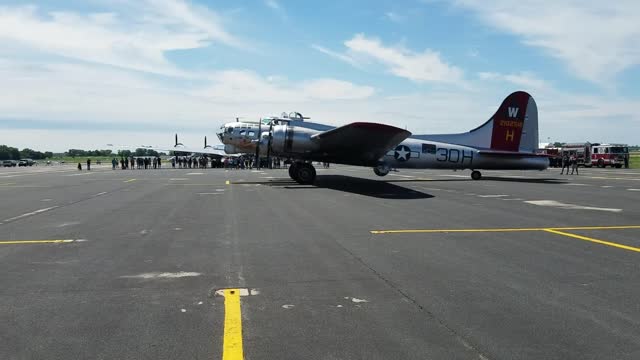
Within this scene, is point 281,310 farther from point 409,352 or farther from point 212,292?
point 409,352

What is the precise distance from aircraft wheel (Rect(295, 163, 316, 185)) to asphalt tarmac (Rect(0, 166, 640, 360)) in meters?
12.8

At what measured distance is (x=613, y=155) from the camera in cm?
5656

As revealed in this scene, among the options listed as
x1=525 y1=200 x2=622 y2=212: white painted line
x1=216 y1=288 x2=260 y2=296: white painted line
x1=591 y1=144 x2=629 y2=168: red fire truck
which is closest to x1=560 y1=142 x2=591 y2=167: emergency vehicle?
x1=591 y1=144 x2=629 y2=168: red fire truck

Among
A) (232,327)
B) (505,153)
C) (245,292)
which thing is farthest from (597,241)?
(505,153)

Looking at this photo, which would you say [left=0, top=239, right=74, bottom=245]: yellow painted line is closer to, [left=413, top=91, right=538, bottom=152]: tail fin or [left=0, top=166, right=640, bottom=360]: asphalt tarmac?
[left=0, top=166, right=640, bottom=360]: asphalt tarmac

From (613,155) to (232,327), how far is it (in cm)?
6475

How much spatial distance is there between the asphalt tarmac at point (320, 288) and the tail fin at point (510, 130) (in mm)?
17744

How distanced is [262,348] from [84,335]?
1675 millimetres

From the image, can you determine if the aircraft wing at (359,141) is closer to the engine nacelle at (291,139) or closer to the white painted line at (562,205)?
the engine nacelle at (291,139)

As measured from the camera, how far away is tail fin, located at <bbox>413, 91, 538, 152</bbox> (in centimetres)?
2873

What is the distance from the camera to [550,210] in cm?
1368

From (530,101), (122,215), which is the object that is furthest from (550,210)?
(530,101)

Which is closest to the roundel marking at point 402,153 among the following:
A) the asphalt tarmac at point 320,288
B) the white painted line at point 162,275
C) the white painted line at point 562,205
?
the white painted line at point 562,205

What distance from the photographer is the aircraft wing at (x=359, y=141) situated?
1995 centimetres
